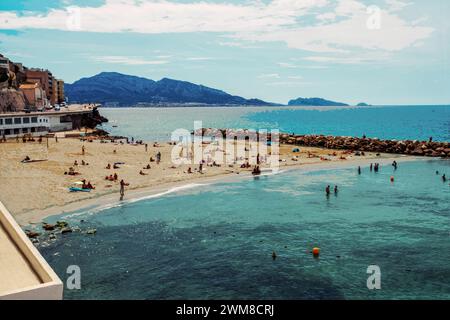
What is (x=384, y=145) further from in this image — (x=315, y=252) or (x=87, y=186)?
(x=315, y=252)

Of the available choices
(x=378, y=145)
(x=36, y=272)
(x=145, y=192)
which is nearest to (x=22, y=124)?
(x=145, y=192)

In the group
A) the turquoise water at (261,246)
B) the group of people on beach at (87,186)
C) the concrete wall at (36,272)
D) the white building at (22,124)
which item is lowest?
the turquoise water at (261,246)

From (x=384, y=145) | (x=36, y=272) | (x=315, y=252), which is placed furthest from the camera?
(x=384, y=145)

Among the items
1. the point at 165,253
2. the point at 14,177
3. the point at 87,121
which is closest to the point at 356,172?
the point at 165,253

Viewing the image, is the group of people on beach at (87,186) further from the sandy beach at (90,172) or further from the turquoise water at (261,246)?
the turquoise water at (261,246)

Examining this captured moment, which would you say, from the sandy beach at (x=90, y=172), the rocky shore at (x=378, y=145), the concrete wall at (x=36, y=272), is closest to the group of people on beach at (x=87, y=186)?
the sandy beach at (x=90, y=172)

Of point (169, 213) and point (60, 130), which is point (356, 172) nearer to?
point (169, 213)

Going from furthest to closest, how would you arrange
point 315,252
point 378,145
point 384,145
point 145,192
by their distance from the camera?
point 378,145 → point 384,145 → point 145,192 → point 315,252

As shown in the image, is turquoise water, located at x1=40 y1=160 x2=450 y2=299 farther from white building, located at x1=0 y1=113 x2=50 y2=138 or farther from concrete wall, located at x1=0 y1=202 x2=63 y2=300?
white building, located at x1=0 y1=113 x2=50 y2=138
